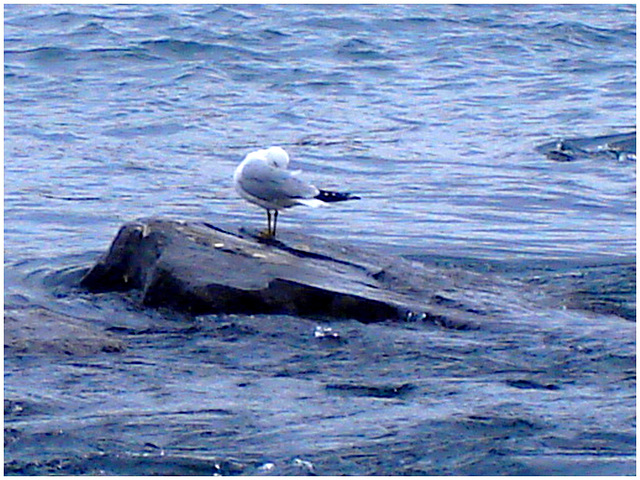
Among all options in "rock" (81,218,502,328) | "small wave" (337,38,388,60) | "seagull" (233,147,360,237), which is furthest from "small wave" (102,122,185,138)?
"rock" (81,218,502,328)

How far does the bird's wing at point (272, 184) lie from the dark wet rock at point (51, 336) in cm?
143

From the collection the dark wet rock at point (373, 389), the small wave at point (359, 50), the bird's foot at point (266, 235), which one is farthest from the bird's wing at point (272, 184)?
the small wave at point (359, 50)

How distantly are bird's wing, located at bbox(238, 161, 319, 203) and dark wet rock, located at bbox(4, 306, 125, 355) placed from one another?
1.43m

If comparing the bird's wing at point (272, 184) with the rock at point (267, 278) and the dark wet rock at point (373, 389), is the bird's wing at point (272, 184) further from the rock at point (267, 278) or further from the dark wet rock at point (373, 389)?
the dark wet rock at point (373, 389)

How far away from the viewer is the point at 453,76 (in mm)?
15336

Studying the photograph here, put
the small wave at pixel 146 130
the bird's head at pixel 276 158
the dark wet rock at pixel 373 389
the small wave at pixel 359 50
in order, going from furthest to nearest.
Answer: the small wave at pixel 359 50
the small wave at pixel 146 130
the bird's head at pixel 276 158
the dark wet rock at pixel 373 389

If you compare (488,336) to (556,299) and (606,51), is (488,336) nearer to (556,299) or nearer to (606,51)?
(556,299)

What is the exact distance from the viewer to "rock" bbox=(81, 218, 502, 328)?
5.96 metres

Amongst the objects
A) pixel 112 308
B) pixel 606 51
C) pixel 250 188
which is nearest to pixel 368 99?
pixel 606 51

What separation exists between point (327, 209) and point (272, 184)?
2.18m

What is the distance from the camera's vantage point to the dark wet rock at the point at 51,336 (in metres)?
5.46

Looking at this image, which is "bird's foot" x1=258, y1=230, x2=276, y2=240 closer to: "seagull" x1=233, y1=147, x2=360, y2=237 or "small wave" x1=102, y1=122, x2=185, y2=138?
"seagull" x1=233, y1=147, x2=360, y2=237

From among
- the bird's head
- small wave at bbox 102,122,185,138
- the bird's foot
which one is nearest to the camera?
the bird's foot

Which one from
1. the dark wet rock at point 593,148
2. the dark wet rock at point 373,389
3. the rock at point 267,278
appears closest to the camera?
the dark wet rock at point 373,389
